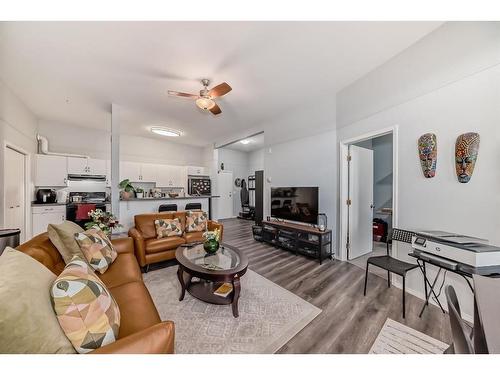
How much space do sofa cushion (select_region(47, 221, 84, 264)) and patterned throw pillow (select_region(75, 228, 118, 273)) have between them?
43 millimetres

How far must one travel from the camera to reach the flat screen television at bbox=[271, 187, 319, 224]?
3284 millimetres

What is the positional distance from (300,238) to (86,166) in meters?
5.23

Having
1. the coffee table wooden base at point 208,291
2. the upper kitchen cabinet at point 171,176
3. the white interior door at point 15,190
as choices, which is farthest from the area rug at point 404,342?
the upper kitchen cabinet at point 171,176

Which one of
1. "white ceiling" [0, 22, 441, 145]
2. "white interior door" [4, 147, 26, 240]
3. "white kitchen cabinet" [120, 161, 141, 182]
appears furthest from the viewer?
"white kitchen cabinet" [120, 161, 141, 182]

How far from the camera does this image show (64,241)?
1723 mm

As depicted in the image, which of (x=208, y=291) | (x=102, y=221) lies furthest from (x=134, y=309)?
(x=102, y=221)

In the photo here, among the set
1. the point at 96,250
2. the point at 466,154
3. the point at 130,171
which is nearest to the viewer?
the point at 466,154

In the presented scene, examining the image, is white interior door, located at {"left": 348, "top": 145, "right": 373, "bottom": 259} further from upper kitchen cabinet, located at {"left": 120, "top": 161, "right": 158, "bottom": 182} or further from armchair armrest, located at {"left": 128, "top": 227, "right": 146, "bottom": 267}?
upper kitchen cabinet, located at {"left": 120, "top": 161, "right": 158, "bottom": 182}

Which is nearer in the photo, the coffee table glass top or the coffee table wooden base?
the coffee table wooden base

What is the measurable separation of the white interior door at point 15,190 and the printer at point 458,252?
217 inches

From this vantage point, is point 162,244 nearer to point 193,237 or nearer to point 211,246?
point 193,237

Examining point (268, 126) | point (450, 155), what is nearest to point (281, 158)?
point (268, 126)

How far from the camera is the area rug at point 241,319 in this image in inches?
57.0

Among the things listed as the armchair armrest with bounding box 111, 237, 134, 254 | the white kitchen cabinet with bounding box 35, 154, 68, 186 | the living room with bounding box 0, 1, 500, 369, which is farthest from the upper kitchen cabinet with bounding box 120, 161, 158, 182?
the armchair armrest with bounding box 111, 237, 134, 254
